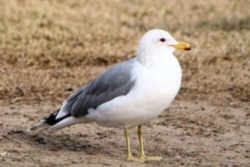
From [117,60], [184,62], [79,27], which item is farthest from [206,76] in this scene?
[79,27]

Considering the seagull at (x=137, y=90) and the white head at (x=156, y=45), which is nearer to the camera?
the seagull at (x=137, y=90)

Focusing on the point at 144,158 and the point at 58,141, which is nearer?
the point at 144,158

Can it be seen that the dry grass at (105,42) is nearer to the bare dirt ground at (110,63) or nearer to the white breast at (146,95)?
the bare dirt ground at (110,63)

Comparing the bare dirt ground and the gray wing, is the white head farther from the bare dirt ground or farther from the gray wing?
the bare dirt ground

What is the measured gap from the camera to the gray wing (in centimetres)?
417

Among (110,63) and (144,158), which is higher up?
(110,63)

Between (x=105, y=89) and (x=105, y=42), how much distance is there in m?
3.80

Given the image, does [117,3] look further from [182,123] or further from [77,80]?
[182,123]

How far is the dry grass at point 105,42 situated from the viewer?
6.52 metres

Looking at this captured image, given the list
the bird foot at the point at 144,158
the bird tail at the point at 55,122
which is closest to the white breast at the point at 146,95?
the bird foot at the point at 144,158

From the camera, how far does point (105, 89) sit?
434 cm

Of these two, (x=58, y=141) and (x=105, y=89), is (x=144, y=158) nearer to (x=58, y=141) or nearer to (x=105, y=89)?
(x=105, y=89)

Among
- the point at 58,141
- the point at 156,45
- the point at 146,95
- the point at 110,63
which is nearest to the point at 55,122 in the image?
the point at 58,141

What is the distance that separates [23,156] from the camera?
14.3 feet
